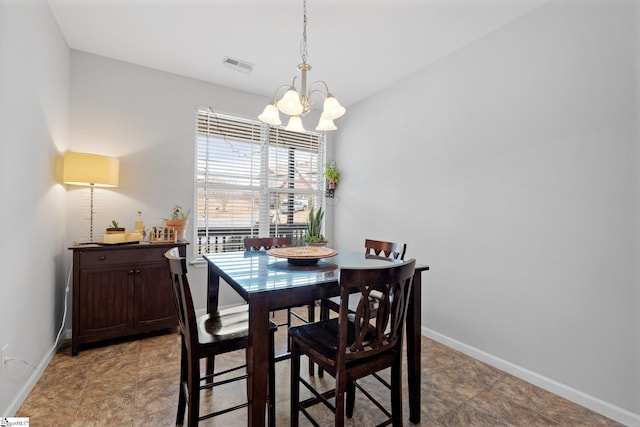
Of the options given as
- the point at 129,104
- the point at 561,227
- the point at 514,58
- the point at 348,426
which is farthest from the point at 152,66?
the point at 561,227

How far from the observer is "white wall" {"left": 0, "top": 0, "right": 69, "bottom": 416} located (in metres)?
1.61

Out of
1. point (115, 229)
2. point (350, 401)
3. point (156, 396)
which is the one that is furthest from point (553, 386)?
point (115, 229)

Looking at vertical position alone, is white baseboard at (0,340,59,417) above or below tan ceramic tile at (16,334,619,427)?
above

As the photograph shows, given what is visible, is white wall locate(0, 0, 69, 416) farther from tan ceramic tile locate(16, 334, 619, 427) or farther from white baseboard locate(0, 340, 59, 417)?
tan ceramic tile locate(16, 334, 619, 427)

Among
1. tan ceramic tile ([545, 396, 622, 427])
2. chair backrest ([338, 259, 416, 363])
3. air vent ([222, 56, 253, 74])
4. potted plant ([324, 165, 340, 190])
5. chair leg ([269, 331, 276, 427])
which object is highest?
air vent ([222, 56, 253, 74])

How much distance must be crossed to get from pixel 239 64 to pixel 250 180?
4.28 ft

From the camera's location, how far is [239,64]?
2.97m

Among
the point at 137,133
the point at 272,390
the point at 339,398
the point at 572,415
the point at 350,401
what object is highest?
the point at 137,133

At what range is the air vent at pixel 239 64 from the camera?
2.90 metres

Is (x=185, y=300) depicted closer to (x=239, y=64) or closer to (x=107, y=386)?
(x=107, y=386)

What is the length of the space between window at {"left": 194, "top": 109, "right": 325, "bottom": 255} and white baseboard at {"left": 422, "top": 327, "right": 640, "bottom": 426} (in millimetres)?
2223

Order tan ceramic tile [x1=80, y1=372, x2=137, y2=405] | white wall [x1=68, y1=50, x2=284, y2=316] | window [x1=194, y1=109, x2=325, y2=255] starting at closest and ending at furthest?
tan ceramic tile [x1=80, y1=372, x2=137, y2=405]
white wall [x1=68, y1=50, x2=284, y2=316]
window [x1=194, y1=109, x2=325, y2=255]

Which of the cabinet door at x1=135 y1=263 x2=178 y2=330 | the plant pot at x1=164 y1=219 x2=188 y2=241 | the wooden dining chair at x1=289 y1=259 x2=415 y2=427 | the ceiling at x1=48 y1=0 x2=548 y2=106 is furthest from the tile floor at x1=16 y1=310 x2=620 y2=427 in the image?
the ceiling at x1=48 y1=0 x2=548 y2=106

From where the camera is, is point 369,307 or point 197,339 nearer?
point 369,307
